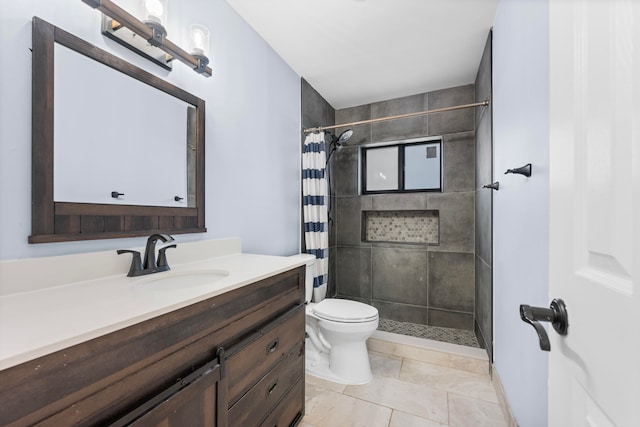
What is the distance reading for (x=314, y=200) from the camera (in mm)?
2453

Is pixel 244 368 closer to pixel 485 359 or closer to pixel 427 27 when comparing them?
pixel 485 359

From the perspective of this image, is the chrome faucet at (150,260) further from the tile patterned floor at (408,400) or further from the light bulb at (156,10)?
the tile patterned floor at (408,400)

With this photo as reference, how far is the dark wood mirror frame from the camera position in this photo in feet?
A: 2.95

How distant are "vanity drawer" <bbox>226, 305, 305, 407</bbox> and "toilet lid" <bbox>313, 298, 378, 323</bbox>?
48cm

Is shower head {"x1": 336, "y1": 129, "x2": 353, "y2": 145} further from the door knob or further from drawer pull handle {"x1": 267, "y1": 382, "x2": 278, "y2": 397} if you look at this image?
the door knob

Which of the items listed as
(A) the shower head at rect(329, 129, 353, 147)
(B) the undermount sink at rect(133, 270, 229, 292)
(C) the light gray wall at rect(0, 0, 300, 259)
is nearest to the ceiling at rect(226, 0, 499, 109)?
(C) the light gray wall at rect(0, 0, 300, 259)

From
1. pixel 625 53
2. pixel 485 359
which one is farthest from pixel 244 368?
pixel 485 359

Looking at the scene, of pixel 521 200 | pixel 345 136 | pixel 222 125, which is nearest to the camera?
pixel 521 200

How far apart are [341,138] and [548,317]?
7.54 ft

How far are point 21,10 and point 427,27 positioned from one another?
2034 millimetres

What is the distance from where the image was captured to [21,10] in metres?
0.88

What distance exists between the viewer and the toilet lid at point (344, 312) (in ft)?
6.06

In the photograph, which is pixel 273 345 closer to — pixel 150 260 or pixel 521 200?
pixel 150 260

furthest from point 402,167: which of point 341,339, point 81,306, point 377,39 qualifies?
point 81,306
